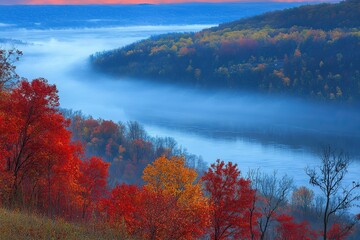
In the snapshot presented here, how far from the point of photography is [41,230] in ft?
44.8

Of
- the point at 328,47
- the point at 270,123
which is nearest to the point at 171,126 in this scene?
the point at 270,123

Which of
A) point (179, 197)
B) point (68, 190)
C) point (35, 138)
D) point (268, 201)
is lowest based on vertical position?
point (68, 190)

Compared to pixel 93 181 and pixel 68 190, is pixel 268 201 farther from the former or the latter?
pixel 93 181

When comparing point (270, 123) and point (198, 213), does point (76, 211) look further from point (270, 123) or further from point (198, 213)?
point (270, 123)

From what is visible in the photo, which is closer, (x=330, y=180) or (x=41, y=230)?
(x=41, y=230)

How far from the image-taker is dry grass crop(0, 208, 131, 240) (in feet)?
43.1

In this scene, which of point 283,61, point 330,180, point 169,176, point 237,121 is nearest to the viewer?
point 330,180

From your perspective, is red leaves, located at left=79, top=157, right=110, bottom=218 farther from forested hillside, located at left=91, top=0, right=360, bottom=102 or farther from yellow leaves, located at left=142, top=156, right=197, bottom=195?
forested hillside, located at left=91, top=0, right=360, bottom=102

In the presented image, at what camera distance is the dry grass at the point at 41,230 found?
1313 centimetres

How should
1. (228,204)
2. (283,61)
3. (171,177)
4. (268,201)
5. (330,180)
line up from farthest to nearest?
(283,61), (171,177), (228,204), (268,201), (330,180)

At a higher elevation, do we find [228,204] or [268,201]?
[268,201]

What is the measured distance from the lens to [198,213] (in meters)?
22.1

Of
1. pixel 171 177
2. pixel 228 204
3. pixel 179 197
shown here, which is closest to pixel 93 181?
pixel 171 177

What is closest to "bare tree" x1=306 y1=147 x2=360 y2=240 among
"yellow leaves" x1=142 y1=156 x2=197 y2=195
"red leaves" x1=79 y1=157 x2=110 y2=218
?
"yellow leaves" x1=142 y1=156 x2=197 y2=195
